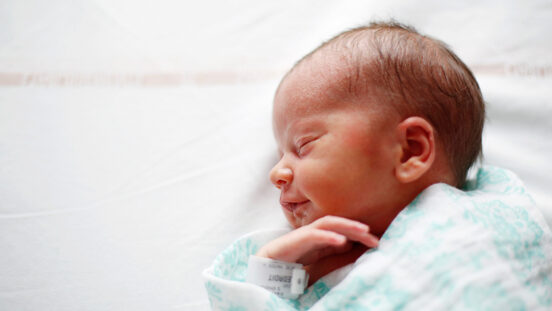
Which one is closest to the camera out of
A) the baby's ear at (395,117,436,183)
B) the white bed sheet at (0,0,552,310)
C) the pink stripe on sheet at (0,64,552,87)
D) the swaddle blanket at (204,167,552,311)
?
the swaddle blanket at (204,167,552,311)

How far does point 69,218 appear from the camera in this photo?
108 centimetres

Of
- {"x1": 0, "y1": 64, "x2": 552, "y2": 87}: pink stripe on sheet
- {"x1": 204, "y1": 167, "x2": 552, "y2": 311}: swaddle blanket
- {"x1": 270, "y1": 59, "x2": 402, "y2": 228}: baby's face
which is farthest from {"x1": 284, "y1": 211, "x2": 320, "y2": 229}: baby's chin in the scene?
{"x1": 0, "y1": 64, "x2": 552, "y2": 87}: pink stripe on sheet

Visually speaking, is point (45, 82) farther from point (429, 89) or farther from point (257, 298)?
point (429, 89)

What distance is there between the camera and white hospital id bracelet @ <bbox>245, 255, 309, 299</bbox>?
2.83 feet

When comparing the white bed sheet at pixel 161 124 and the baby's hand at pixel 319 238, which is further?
the white bed sheet at pixel 161 124

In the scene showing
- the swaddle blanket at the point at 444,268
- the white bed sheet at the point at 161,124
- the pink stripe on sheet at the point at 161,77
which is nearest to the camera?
the swaddle blanket at the point at 444,268

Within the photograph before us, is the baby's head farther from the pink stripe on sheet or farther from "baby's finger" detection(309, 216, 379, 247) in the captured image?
the pink stripe on sheet

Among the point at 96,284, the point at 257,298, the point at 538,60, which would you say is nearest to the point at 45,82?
the point at 96,284

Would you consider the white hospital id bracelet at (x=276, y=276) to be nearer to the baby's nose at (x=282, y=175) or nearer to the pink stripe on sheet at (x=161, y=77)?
the baby's nose at (x=282, y=175)

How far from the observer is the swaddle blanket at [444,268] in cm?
74

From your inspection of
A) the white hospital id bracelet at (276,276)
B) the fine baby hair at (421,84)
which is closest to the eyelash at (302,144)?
the fine baby hair at (421,84)

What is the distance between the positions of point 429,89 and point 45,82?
100 cm

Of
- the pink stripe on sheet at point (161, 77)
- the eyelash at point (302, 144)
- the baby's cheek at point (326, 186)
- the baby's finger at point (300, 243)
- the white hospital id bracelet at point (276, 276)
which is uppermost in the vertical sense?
the pink stripe on sheet at point (161, 77)

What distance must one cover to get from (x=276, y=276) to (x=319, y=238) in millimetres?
131
